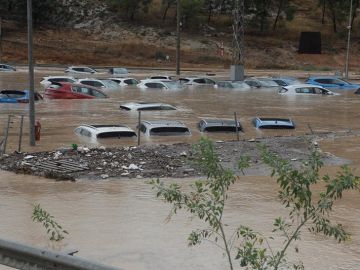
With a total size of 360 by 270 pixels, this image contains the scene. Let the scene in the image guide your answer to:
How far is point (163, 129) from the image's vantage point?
25609mm

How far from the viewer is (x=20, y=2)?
87938 mm

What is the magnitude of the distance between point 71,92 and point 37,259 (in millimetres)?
36961

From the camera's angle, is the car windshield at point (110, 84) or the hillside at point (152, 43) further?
the hillside at point (152, 43)

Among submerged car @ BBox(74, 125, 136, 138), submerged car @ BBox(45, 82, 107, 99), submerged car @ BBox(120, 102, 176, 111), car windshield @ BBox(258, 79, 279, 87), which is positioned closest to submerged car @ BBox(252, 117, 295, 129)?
submerged car @ BBox(120, 102, 176, 111)

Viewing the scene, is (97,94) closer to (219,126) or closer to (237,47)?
(219,126)

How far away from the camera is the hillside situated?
7988cm

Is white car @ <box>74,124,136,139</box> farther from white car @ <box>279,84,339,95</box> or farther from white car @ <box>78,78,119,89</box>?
white car @ <box>279,84,339,95</box>

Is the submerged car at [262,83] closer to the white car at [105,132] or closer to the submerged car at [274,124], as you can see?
the submerged car at [274,124]

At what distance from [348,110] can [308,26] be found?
58317mm

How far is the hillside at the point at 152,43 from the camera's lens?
79.9 m

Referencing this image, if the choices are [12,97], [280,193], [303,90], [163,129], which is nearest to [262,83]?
[303,90]

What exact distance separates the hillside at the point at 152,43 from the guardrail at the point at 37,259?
7354cm

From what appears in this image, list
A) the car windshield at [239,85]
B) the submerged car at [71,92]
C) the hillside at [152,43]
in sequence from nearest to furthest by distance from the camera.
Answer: the submerged car at [71,92] → the car windshield at [239,85] → the hillside at [152,43]

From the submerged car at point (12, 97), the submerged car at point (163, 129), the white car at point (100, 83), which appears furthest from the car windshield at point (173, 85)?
the submerged car at point (163, 129)
